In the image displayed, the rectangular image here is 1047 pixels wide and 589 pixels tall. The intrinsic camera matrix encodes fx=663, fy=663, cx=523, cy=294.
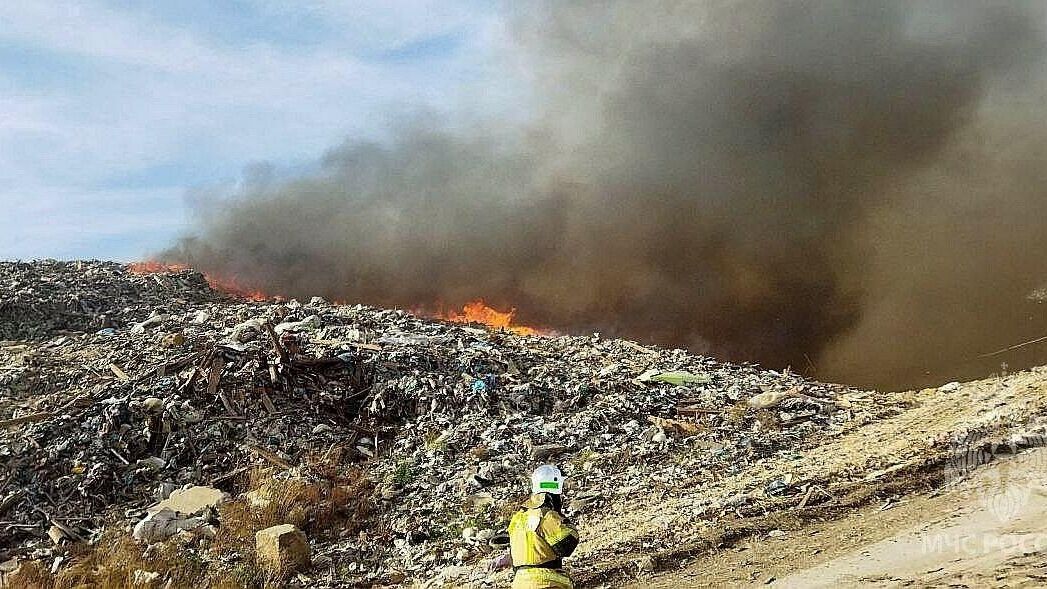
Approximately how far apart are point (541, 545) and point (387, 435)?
21.8ft

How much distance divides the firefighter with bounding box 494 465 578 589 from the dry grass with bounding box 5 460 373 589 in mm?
3857

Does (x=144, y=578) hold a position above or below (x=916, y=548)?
above

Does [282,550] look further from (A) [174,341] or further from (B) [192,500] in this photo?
(A) [174,341]

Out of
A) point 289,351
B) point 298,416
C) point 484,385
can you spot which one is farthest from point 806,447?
point 289,351

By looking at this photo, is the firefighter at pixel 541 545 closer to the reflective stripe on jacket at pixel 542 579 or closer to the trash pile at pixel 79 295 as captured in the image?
the reflective stripe on jacket at pixel 542 579

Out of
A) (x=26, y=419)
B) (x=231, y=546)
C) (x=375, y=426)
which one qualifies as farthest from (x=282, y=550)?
(x=26, y=419)

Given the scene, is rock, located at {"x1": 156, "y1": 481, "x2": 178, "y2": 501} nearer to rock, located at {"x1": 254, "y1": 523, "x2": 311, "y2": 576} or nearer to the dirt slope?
rock, located at {"x1": 254, "y1": 523, "x2": 311, "y2": 576}

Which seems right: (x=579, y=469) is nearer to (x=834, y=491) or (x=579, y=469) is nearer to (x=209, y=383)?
(x=834, y=491)

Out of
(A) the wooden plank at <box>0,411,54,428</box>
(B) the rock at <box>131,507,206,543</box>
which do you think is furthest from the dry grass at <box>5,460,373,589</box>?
(A) the wooden plank at <box>0,411,54,428</box>

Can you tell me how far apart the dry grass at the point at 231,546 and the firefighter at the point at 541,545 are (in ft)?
12.7

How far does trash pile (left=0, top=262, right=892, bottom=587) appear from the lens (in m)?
7.68

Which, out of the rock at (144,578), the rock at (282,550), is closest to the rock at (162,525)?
the rock at (144,578)

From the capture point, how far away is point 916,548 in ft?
18.1

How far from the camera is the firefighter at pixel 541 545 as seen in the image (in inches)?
150
